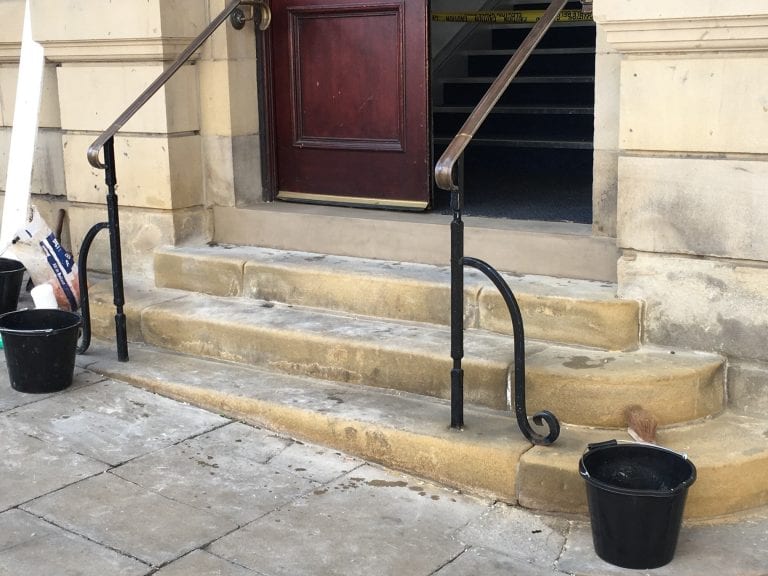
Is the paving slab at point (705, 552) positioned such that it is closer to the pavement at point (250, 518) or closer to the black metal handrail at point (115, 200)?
the pavement at point (250, 518)

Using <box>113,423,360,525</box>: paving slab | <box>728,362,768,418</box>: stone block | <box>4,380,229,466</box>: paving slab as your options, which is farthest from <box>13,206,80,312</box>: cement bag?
<box>728,362,768,418</box>: stone block

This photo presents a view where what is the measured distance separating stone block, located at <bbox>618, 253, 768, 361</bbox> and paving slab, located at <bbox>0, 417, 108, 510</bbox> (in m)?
2.42

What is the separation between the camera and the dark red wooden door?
5.80 m

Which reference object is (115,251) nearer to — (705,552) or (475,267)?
(475,267)

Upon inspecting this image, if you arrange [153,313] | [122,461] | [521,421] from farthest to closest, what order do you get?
[153,313] < [122,461] < [521,421]

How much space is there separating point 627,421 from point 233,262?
249 cm

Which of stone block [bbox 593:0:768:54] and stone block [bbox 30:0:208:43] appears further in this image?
stone block [bbox 30:0:208:43]

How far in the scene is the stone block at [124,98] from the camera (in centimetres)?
601

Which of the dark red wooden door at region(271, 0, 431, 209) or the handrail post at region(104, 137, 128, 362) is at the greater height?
the dark red wooden door at region(271, 0, 431, 209)

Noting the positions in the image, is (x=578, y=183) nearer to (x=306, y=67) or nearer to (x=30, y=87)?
(x=306, y=67)

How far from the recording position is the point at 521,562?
11.9ft

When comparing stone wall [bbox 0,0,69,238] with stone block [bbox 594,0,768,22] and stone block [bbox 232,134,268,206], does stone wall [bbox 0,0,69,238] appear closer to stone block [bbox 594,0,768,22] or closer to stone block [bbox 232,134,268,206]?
stone block [bbox 232,134,268,206]

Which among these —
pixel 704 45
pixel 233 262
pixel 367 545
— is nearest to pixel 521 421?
pixel 367 545

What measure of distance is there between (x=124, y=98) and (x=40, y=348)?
1.78m
